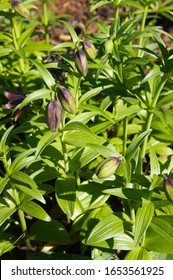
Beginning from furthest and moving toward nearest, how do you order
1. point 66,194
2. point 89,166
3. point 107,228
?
point 89,166 → point 66,194 → point 107,228

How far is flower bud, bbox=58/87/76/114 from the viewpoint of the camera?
199cm

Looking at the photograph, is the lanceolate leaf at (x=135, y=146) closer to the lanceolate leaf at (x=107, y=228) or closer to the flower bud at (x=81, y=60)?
the lanceolate leaf at (x=107, y=228)

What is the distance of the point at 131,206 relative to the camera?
2238 mm

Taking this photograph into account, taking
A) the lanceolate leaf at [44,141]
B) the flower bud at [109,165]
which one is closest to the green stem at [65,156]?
the lanceolate leaf at [44,141]

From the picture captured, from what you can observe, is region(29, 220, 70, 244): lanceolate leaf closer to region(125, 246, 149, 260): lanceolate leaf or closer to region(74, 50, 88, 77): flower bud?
region(125, 246, 149, 260): lanceolate leaf

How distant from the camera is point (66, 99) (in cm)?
199

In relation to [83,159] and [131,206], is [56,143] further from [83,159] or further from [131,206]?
[131,206]

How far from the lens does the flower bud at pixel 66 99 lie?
6.52 feet

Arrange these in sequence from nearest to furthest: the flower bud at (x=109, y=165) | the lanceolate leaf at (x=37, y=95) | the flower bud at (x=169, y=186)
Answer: the flower bud at (x=169, y=186) < the flower bud at (x=109, y=165) < the lanceolate leaf at (x=37, y=95)

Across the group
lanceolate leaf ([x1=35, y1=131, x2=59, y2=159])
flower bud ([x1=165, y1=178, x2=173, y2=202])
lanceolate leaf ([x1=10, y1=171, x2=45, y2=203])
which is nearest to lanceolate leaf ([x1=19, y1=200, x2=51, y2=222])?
lanceolate leaf ([x1=10, y1=171, x2=45, y2=203])

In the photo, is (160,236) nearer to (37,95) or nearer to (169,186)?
(169,186)

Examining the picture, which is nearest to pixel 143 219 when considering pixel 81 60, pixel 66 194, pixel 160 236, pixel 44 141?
pixel 160 236
